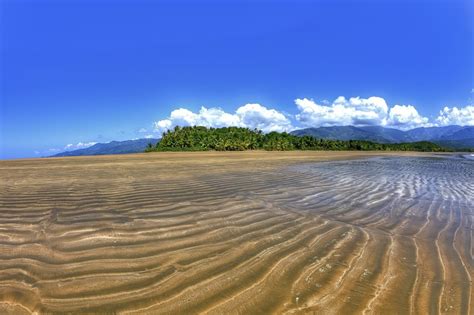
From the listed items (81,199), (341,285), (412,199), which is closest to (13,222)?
(81,199)

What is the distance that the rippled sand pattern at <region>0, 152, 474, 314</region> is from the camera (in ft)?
9.62

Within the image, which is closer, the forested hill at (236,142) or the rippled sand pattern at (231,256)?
the rippled sand pattern at (231,256)

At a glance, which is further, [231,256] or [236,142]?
[236,142]

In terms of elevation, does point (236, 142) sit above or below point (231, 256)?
above

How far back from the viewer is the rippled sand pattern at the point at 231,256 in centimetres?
293

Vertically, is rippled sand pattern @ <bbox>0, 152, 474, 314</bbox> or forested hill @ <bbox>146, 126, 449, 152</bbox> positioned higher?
forested hill @ <bbox>146, 126, 449, 152</bbox>

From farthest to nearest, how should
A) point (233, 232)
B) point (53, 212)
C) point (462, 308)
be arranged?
point (53, 212) < point (233, 232) < point (462, 308)

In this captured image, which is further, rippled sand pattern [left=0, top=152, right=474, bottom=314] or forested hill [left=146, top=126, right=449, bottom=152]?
forested hill [left=146, top=126, right=449, bottom=152]

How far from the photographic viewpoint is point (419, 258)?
4.24 metres

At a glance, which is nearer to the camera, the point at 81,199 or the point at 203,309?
the point at 203,309

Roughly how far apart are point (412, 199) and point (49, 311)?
9.58m

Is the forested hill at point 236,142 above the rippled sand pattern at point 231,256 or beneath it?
above

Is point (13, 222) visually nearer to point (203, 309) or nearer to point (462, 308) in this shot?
point (203, 309)

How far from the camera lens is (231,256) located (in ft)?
13.4
